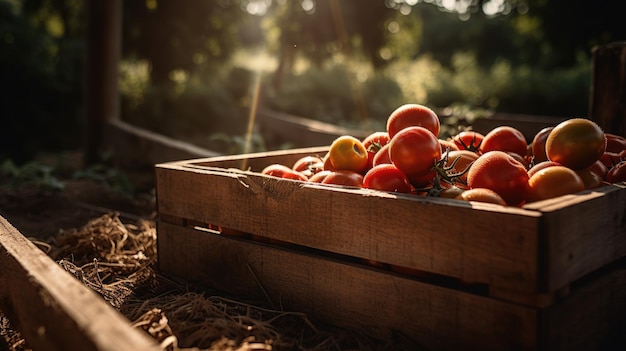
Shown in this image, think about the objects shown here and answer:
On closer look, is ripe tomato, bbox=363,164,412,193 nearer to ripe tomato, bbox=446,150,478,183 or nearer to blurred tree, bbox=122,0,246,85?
ripe tomato, bbox=446,150,478,183

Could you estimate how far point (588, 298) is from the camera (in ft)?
6.01

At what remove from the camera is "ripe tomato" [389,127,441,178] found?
7.07ft

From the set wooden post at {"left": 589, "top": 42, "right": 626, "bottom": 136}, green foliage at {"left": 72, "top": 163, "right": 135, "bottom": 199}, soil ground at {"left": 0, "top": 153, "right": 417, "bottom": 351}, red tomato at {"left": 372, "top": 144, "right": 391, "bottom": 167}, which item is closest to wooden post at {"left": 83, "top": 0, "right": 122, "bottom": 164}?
soil ground at {"left": 0, "top": 153, "right": 417, "bottom": 351}

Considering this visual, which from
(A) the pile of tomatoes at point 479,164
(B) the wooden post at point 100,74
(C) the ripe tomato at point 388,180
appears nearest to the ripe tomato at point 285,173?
(A) the pile of tomatoes at point 479,164

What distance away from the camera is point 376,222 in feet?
6.57

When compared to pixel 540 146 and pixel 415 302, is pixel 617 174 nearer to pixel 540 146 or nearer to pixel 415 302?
pixel 540 146

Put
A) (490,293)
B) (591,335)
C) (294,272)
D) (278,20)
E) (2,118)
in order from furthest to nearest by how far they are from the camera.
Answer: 1. (278,20)
2. (2,118)
3. (294,272)
4. (591,335)
5. (490,293)

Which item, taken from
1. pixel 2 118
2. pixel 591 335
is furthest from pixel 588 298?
pixel 2 118

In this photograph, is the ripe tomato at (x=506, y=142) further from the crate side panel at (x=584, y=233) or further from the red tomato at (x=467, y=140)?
the crate side panel at (x=584, y=233)

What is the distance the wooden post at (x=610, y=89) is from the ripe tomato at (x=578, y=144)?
138cm

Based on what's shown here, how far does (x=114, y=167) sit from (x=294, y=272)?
4.62 meters

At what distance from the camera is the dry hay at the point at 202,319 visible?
1968mm

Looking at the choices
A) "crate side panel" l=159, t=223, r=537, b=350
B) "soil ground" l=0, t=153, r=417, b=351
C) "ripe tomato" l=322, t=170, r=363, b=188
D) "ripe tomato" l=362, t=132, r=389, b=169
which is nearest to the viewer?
"crate side panel" l=159, t=223, r=537, b=350

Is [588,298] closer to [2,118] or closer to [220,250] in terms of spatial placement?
[220,250]
